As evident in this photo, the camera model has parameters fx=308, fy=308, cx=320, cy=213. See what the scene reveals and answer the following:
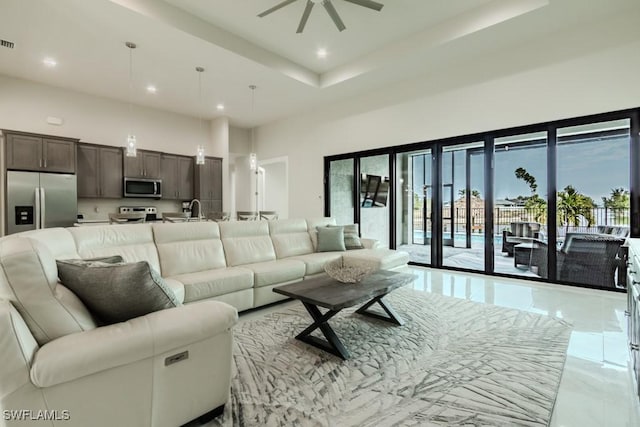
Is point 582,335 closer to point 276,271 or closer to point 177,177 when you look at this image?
point 276,271

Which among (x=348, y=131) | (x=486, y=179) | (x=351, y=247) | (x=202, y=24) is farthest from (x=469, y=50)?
(x=202, y=24)

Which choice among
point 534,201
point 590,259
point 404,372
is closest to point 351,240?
point 534,201

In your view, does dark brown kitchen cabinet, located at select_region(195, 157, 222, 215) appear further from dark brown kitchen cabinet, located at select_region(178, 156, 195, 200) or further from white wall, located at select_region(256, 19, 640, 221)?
white wall, located at select_region(256, 19, 640, 221)

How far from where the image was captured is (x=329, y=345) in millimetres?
2428

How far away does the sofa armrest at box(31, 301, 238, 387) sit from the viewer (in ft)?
3.86

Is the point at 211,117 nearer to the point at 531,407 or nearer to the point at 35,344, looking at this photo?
the point at 35,344

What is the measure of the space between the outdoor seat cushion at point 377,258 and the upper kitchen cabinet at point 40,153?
200 inches

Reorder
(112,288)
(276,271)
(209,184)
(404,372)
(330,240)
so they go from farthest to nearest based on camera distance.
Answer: (209,184), (330,240), (276,271), (404,372), (112,288)

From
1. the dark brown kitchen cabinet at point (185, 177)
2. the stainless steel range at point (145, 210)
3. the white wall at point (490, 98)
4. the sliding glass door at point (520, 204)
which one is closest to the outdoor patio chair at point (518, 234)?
the sliding glass door at point (520, 204)

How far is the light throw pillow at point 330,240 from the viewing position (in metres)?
4.70

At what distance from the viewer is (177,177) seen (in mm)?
7105

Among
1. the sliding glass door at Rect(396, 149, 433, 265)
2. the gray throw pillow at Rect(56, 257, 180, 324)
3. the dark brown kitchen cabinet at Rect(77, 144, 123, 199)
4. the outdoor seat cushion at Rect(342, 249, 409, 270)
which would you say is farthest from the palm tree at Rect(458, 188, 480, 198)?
the dark brown kitchen cabinet at Rect(77, 144, 123, 199)

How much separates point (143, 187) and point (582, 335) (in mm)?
7280

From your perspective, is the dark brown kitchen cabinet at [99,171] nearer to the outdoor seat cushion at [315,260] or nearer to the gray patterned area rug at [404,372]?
the outdoor seat cushion at [315,260]
